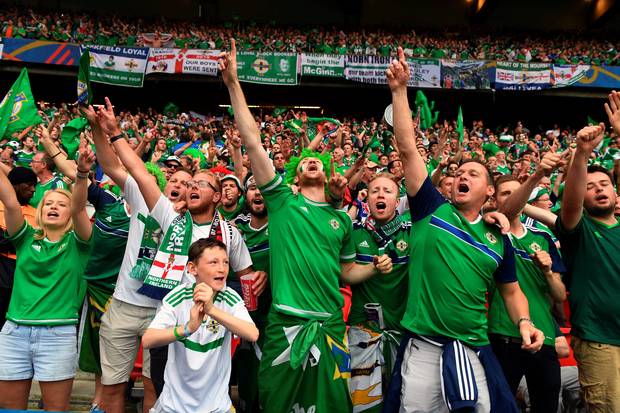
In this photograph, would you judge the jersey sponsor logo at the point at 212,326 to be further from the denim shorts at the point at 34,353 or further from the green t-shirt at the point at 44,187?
the green t-shirt at the point at 44,187

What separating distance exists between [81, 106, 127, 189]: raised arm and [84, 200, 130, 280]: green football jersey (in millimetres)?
352

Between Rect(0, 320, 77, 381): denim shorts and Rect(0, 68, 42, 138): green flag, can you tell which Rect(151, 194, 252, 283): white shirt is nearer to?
Rect(0, 320, 77, 381): denim shorts

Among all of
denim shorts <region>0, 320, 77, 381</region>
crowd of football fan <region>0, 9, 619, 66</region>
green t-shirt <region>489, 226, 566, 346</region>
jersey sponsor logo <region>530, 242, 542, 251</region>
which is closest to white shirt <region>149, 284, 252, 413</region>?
denim shorts <region>0, 320, 77, 381</region>

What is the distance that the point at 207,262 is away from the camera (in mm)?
2686

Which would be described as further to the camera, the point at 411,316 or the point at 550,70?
the point at 550,70

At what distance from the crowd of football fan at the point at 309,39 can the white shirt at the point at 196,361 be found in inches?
812

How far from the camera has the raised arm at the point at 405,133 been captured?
2727mm

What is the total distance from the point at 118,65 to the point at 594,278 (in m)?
19.1

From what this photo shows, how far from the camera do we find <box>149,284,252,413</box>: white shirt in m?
2.59

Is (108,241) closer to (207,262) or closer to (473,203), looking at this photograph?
(207,262)

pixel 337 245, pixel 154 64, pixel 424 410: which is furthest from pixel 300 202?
pixel 154 64

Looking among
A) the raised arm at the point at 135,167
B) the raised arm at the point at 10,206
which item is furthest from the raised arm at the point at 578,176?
the raised arm at the point at 10,206

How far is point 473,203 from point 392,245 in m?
0.74

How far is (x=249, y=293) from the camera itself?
11.1 ft
